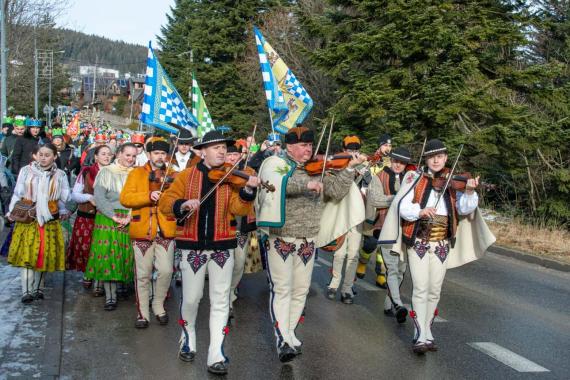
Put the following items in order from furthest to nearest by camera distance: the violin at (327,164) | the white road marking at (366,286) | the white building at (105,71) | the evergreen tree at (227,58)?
the white building at (105,71) → the evergreen tree at (227,58) → the white road marking at (366,286) → the violin at (327,164)

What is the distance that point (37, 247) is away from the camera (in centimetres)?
767

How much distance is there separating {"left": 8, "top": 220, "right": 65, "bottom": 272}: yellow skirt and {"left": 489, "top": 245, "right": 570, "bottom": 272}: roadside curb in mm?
7877

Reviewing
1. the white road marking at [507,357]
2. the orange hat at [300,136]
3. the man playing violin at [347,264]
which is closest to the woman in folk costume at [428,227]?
the white road marking at [507,357]

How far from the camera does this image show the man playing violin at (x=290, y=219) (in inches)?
224

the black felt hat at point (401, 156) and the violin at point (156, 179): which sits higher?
the black felt hat at point (401, 156)

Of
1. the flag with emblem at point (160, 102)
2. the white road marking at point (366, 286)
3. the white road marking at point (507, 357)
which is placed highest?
the flag with emblem at point (160, 102)

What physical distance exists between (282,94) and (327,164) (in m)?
5.55

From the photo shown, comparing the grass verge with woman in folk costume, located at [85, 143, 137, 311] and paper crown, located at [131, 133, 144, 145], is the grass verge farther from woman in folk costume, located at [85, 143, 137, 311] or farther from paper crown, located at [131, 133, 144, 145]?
woman in folk costume, located at [85, 143, 137, 311]

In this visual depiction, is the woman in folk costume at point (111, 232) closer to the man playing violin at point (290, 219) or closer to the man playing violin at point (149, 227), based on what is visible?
the man playing violin at point (149, 227)

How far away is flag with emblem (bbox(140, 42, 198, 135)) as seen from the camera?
964 centimetres

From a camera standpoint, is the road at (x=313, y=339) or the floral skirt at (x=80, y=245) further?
the floral skirt at (x=80, y=245)

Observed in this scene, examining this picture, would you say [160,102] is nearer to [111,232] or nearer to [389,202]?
[111,232]

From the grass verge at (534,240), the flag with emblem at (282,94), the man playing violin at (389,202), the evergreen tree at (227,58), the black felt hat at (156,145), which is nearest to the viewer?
the black felt hat at (156,145)

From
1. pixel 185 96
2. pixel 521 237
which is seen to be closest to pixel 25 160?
pixel 521 237
